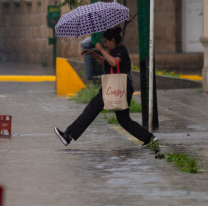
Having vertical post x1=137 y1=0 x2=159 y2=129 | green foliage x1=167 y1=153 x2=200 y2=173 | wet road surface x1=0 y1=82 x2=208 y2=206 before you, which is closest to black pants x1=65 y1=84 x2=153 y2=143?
wet road surface x1=0 y1=82 x2=208 y2=206

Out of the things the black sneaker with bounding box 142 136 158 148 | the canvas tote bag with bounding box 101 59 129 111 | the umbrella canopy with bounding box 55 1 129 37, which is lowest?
the black sneaker with bounding box 142 136 158 148

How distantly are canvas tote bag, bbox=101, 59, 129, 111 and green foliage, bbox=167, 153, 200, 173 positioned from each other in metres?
0.90

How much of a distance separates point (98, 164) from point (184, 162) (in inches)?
37.2

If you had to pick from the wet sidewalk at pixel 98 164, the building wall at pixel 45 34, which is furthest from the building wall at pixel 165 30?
the wet sidewalk at pixel 98 164

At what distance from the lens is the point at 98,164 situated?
22.7 feet

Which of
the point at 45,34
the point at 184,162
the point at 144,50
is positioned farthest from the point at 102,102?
the point at 45,34

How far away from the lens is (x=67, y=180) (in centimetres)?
611

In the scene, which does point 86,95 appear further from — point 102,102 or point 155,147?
point 155,147

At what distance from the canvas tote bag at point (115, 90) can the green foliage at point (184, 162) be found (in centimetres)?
90

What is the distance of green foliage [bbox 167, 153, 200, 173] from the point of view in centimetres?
652

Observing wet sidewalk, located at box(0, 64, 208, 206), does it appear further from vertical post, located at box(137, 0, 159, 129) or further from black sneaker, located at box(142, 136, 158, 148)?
vertical post, located at box(137, 0, 159, 129)

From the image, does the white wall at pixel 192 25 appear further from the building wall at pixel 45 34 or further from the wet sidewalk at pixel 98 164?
the wet sidewalk at pixel 98 164

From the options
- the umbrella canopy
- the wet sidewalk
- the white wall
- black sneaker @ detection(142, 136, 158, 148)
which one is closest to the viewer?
the wet sidewalk

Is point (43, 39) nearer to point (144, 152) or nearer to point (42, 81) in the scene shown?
point (42, 81)
